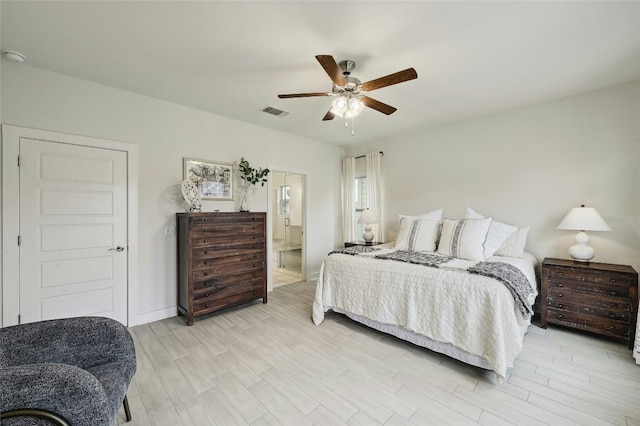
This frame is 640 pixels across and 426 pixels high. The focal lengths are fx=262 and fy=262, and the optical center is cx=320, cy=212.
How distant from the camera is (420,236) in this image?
3463 mm

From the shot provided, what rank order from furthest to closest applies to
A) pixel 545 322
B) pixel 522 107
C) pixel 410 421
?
pixel 522 107 < pixel 545 322 < pixel 410 421

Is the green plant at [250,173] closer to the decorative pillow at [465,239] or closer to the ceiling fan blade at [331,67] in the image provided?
the ceiling fan blade at [331,67]

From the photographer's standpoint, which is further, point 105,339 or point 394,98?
point 394,98

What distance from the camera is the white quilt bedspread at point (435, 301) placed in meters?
1.97

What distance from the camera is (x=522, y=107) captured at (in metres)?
3.34

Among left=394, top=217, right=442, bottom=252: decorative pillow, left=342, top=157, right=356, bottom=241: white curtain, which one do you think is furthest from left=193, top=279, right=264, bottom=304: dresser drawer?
left=342, top=157, right=356, bottom=241: white curtain

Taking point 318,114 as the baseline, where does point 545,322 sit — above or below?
below

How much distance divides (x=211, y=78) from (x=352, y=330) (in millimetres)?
3048

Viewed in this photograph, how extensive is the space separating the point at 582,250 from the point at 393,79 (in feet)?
9.09

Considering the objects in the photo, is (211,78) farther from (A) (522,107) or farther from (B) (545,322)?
(B) (545,322)

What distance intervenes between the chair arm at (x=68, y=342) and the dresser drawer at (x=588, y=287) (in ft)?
12.5

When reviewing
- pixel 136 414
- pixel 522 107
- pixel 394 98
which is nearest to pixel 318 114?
pixel 394 98

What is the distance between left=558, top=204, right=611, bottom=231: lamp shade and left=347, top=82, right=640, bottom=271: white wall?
325 mm

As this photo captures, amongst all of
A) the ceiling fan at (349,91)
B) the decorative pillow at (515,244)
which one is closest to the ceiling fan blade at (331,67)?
the ceiling fan at (349,91)
